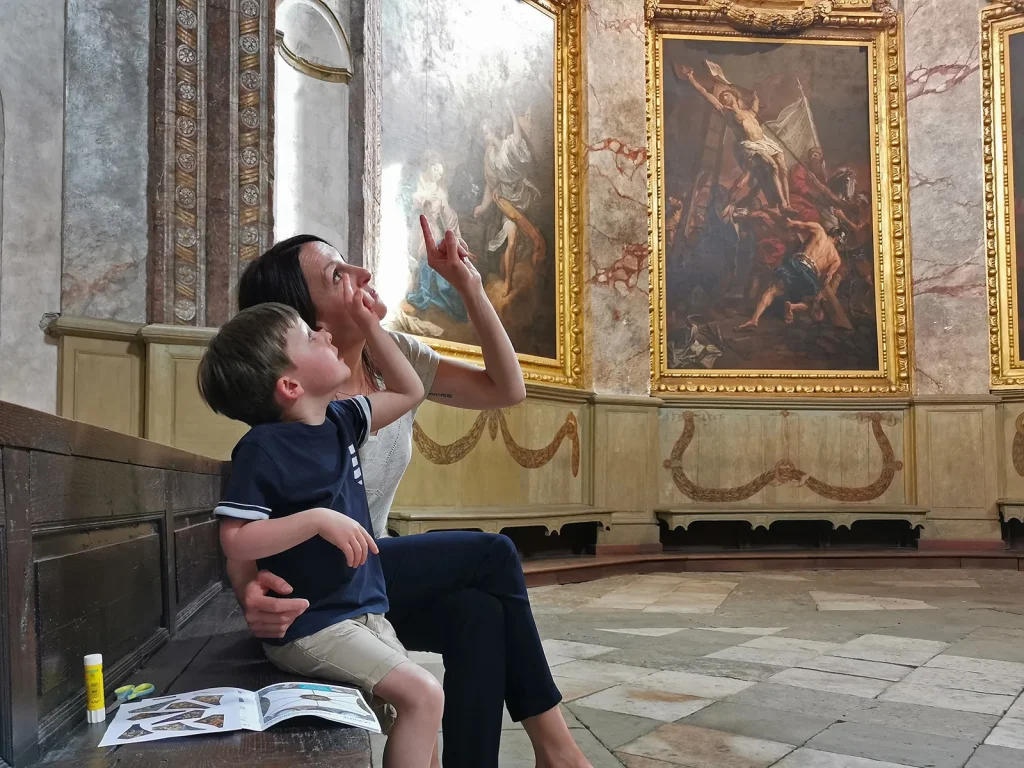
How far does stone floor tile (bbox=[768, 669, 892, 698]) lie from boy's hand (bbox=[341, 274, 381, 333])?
273cm

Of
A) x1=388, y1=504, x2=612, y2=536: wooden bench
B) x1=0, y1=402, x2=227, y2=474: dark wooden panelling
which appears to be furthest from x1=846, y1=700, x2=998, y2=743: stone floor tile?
x1=388, y1=504, x2=612, y2=536: wooden bench

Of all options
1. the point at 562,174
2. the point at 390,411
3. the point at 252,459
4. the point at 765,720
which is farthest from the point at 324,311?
the point at 562,174

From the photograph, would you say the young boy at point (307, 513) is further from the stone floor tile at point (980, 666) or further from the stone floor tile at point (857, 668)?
the stone floor tile at point (980, 666)

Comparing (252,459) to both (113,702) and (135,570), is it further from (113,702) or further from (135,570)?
(135,570)

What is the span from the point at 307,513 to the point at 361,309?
563mm

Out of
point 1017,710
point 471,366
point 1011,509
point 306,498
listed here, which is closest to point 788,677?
point 1017,710

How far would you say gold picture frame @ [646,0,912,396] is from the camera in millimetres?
10266

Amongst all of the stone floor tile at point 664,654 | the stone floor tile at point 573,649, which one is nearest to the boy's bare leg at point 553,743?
the stone floor tile at point 664,654

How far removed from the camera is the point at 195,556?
9.34 feet

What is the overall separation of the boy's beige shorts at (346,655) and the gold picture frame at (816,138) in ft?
28.4

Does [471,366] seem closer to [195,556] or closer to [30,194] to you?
[195,556]

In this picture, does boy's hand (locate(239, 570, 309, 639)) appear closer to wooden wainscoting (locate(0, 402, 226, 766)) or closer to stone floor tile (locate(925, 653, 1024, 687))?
wooden wainscoting (locate(0, 402, 226, 766))

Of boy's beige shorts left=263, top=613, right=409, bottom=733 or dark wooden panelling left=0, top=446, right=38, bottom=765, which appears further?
boy's beige shorts left=263, top=613, right=409, bottom=733

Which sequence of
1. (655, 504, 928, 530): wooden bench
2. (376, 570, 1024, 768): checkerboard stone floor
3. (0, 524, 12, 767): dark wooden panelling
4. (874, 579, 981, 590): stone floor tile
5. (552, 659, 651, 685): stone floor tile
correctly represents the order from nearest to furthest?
(0, 524, 12, 767): dark wooden panelling, (376, 570, 1024, 768): checkerboard stone floor, (552, 659, 651, 685): stone floor tile, (874, 579, 981, 590): stone floor tile, (655, 504, 928, 530): wooden bench
